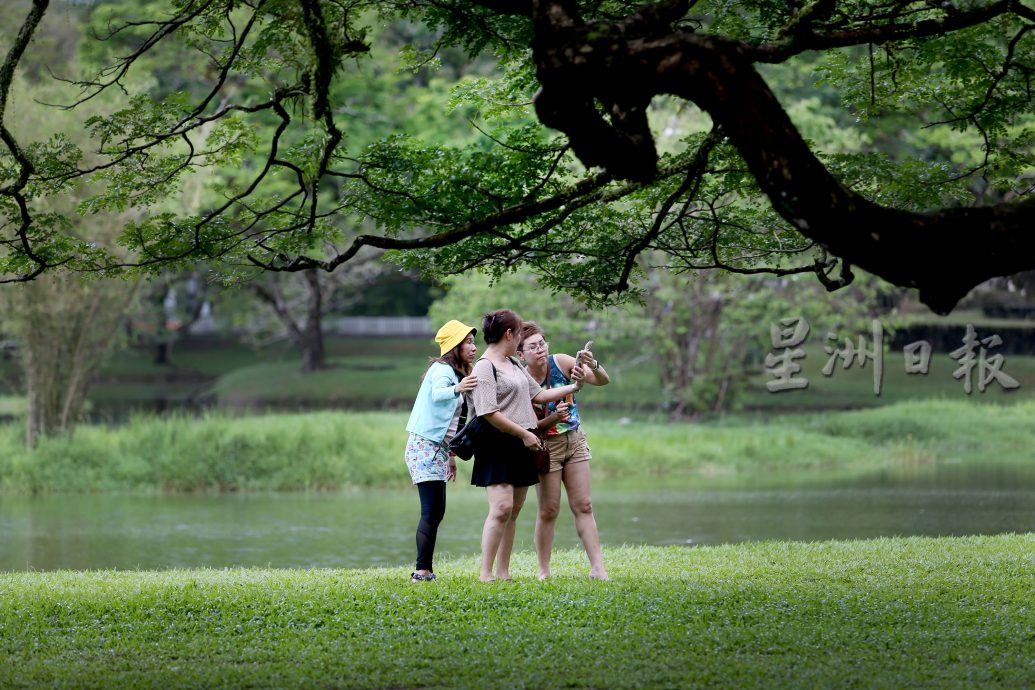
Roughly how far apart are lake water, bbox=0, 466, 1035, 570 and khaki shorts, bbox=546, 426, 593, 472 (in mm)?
4131

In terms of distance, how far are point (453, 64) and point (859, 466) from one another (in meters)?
20.0

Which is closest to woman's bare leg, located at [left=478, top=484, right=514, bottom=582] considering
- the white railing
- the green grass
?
the green grass

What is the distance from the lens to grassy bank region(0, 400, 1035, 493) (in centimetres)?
1902

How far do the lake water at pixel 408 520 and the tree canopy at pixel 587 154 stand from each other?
412 centimetres

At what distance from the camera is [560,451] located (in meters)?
7.83

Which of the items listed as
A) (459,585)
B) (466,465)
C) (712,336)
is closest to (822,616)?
(459,585)

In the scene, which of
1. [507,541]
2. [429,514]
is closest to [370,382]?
[507,541]

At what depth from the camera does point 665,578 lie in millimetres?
8164

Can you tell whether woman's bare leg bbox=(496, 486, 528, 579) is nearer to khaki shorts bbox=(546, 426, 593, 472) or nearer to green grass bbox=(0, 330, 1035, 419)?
khaki shorts bbox=(546, 426, 593, 472)

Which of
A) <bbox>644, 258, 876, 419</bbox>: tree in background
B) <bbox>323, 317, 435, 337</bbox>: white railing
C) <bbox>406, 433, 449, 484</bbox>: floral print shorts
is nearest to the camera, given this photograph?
<bbox>406, 433, 449, 484</bbox>: floral print shorts

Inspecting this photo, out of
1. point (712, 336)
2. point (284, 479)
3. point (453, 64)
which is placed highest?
point (453, 64)

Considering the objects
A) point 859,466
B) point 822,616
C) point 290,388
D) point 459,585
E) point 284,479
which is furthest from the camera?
point 290,388

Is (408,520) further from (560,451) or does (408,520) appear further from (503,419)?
(503,419)

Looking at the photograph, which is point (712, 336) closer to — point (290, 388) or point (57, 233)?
point (290, 388)
